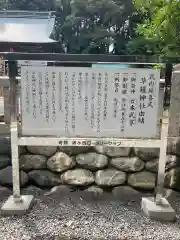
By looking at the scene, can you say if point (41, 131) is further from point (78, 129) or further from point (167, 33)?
point (167, 33)

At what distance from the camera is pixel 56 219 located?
2729 mm

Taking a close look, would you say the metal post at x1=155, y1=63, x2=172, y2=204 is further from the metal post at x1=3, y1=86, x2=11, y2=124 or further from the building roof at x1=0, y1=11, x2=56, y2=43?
the building roof at x1=0, y1=11, x2=56, y2=43

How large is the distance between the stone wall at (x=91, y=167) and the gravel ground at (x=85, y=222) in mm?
213

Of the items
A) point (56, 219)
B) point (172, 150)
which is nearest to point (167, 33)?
point (172, 150)

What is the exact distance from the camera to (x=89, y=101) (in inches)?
108

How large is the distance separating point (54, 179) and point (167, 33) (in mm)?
1984

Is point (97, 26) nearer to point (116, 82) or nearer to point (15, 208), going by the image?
point (116, 82)

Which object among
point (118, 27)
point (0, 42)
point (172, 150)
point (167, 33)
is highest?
point (118, 27)

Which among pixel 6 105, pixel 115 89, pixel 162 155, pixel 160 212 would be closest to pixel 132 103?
pixel 115 89

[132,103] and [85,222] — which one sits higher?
[132,103]

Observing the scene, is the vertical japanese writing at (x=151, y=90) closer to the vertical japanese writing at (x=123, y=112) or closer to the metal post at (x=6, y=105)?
the vertical japanese writing at (x=123, y=112)

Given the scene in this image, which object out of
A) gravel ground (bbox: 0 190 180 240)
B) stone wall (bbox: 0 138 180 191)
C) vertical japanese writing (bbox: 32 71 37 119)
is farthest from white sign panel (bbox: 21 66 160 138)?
gravel ground (bbox: 0 190 180 240)

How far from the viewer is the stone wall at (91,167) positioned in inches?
131

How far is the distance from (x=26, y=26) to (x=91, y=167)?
54.0 feet
